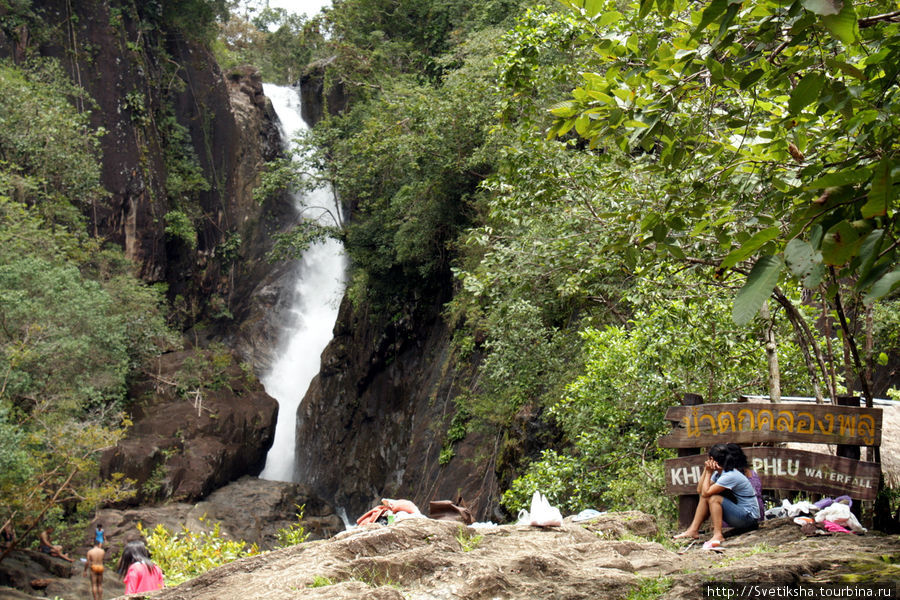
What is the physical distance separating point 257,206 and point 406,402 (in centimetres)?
1353

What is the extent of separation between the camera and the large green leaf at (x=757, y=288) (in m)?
1.89

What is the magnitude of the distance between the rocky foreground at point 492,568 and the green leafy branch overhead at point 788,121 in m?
1.55

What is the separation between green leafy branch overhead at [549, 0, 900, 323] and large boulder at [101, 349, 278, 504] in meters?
17.2

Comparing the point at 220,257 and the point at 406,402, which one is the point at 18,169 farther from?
the point at 406,402

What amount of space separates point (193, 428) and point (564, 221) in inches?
626

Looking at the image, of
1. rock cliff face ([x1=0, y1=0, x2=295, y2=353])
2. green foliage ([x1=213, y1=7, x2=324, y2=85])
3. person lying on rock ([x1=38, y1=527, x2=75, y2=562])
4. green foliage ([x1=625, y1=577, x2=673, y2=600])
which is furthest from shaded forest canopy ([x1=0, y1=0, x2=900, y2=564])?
green foliage ([x1=213, y1=7, x2=324, y2=85])

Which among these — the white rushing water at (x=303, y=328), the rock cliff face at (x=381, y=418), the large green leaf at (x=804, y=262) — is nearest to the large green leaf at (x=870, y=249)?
the large green leaf at (x=804, y=262)

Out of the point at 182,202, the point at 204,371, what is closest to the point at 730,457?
the point at 204,371

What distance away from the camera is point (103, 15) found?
2388 cm

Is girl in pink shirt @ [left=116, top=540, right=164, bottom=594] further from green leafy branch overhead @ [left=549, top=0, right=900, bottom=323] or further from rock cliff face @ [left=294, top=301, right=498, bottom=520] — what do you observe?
rock cliff face @ [left=294, top=301, right=498, bottom=520]

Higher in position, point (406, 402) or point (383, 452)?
point (406, 402)

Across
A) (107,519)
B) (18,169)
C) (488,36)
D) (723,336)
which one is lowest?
(107,519)

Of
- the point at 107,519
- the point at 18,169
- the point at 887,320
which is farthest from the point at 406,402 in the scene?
the point at 887,320

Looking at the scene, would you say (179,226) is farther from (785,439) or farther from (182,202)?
(785,439)
